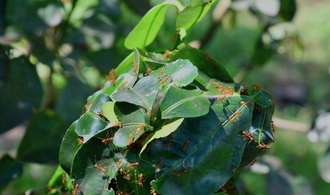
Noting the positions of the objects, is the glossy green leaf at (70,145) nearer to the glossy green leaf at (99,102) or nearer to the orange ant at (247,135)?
the glossy green leaf at (99,102)

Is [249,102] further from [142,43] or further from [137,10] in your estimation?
[137,10]

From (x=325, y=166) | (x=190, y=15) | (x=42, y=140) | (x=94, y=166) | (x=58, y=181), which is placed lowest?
(x=325, y=166)

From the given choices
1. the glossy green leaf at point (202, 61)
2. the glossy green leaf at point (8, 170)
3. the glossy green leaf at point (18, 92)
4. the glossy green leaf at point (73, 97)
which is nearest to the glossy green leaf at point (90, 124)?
the glossy green leaf at point (202, 61)

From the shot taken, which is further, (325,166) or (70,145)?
(325,166)

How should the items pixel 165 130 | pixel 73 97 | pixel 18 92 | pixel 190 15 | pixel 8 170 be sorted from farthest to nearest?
pixel 73 97, pixel 18 92, pixel 8 170, pixel 190 15, pixel 165 130

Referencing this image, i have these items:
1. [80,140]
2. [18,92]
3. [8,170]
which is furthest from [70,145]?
[18,92]

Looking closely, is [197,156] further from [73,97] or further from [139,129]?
[73,97]

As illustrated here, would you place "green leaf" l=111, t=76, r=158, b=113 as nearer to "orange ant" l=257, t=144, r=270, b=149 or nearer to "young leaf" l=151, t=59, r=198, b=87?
"young leaf" l=151, t=59, r=198, b=87
